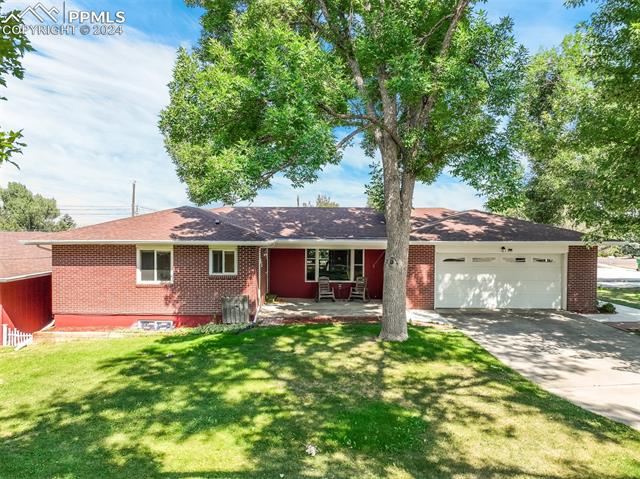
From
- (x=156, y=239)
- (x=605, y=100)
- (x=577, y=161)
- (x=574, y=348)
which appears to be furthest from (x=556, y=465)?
(x=577, y=161)

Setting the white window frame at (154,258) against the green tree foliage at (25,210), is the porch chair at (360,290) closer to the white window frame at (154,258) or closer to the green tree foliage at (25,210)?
the white window frame at (154,258)

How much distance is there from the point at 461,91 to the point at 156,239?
1030cm

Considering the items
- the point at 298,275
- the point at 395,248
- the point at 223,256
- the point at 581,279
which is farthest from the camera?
the point at 298,275

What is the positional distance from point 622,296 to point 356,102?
18520 millimetres

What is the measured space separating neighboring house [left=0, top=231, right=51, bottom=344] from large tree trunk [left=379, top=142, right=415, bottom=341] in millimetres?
12503

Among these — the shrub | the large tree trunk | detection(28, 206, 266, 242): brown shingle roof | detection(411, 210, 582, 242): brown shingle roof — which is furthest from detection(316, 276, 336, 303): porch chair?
the large tree trunk

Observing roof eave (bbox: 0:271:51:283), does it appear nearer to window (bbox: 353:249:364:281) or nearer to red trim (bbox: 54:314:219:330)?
A: red trim (bbox: 54:314:219:330)

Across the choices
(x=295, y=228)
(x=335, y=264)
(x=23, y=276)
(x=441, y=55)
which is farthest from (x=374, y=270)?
(x=23, y=276)

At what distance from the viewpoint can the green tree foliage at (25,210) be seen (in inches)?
1756

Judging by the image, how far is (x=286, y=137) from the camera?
8.67 meters

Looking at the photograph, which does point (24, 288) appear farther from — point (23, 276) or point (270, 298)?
point (270, 298)

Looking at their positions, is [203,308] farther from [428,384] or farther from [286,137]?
[428,384]

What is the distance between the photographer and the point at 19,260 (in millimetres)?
14672

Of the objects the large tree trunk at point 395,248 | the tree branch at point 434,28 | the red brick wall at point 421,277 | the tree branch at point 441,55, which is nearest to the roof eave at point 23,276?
the large tree trunk at point 395,248
